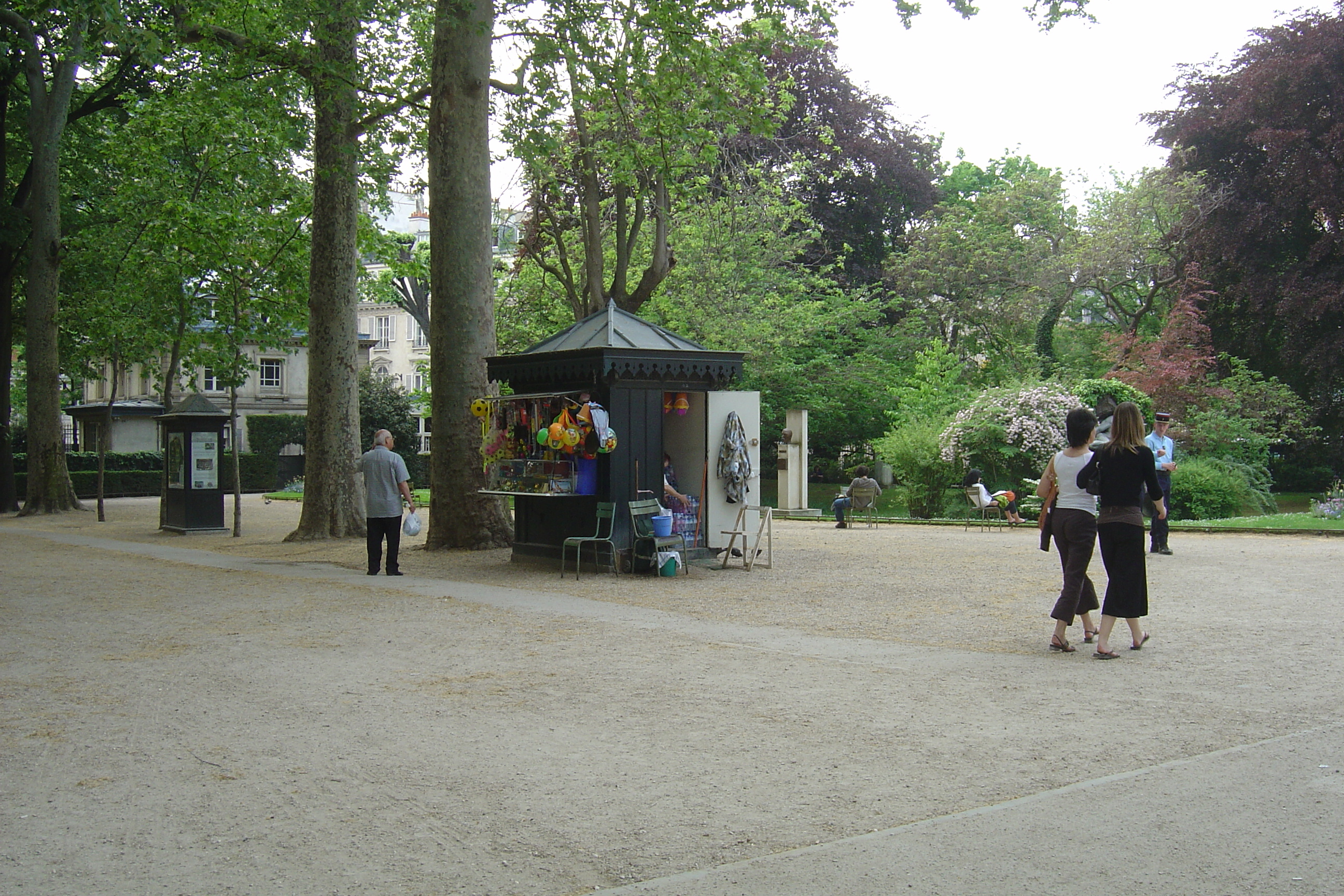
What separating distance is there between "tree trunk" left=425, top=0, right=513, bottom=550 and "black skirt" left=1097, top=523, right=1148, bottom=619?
10.8 meters

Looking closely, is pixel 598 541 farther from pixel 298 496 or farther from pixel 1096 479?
pixel 298 496

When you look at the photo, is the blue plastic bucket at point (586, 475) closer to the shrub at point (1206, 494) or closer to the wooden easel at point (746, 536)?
the wooden easel at point (746, 536)

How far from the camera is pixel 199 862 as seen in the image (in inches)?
170

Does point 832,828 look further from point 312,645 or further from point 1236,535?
point 1236,535

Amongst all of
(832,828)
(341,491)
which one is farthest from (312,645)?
(341,491)

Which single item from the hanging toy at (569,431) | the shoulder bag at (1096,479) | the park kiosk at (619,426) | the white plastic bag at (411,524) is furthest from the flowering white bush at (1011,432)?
the shoulder bag at (1096,479)

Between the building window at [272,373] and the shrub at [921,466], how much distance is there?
1628 inches

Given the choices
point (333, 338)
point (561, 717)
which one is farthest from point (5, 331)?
point (561, 717)

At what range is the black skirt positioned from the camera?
8266 mm

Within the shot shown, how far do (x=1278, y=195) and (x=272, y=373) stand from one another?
1842 inches

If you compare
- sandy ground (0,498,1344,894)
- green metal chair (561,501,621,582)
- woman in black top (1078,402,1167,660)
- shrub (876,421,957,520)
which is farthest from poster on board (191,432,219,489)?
woman in black top (1078,402,1167,660)

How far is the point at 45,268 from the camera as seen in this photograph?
2881 centimetres

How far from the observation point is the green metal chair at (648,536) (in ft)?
46.2

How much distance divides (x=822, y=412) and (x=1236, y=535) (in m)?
16.8
